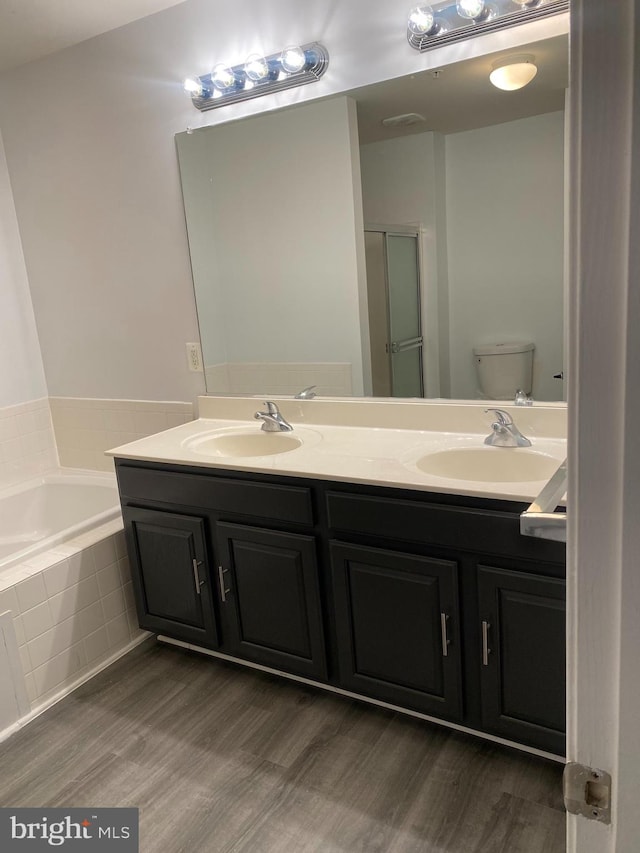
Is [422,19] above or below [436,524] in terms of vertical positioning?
above

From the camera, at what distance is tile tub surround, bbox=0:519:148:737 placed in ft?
7.03

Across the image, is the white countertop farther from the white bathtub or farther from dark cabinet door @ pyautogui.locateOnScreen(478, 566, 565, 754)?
the white bathtub

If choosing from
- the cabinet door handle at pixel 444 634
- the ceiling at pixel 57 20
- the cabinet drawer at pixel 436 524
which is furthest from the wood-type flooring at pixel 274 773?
the ceiling at pixel 57 20

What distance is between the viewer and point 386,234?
2.17 m

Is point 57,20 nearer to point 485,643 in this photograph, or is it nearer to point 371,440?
point 371,440

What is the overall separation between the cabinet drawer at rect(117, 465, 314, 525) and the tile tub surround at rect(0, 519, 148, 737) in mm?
279

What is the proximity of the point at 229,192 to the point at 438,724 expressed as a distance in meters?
1.99

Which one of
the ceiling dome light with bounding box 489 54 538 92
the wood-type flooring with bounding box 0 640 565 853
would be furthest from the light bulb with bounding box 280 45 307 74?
the wood-type flooring with bounding box 0 640 565 853

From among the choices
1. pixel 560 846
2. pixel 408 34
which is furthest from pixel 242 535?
pixel 408 34

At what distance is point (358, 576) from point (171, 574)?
0.77 m

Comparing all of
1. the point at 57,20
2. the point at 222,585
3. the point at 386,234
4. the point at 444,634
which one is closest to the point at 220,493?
the point at 222,585

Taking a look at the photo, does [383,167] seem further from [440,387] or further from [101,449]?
[101,449]


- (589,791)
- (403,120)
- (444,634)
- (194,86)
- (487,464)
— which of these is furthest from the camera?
(194,86)

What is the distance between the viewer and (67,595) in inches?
89.7
